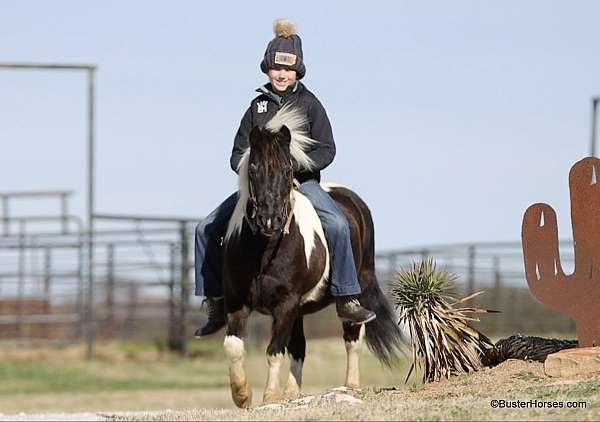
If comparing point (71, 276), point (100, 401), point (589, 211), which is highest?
point (589, 211)

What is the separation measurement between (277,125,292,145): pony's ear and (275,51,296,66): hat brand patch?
100cm

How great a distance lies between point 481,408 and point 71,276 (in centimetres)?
1701

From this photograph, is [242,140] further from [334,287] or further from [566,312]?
[566,312]

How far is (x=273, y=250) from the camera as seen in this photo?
32.6ft

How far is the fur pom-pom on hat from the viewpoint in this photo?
11.0 metres

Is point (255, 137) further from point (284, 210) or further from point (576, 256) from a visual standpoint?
point (576, 256)

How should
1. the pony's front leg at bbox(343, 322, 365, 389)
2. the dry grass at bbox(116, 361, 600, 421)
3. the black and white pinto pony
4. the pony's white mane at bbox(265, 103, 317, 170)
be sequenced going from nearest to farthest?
the dry grass at bbox(116, 361, 600, 421), the black and white pinto pony, the pony's white mane at bbox(265, 103, 317, 170), the pony's front leg at bbox(343, 322, 365, 389)

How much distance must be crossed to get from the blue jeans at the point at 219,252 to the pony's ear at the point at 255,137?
37.0 inches

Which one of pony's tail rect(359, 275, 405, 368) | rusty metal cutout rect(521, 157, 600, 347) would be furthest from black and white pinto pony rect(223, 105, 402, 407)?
rusty metal cutout rect(521, 157, 600, 347)

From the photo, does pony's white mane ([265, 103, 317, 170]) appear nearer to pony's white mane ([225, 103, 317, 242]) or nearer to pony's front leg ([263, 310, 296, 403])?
pony's white mane ([225, 103, 317, 242])

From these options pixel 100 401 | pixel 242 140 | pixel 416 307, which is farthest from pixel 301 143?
pixel 100 401

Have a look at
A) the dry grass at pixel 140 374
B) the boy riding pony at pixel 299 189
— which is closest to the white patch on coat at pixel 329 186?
the boy riding pony at pixel 299 189

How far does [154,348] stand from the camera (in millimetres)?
25859

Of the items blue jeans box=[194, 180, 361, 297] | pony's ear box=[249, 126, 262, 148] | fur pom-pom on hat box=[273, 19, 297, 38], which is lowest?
blue jeans box=[194, 180, 361, 297]
